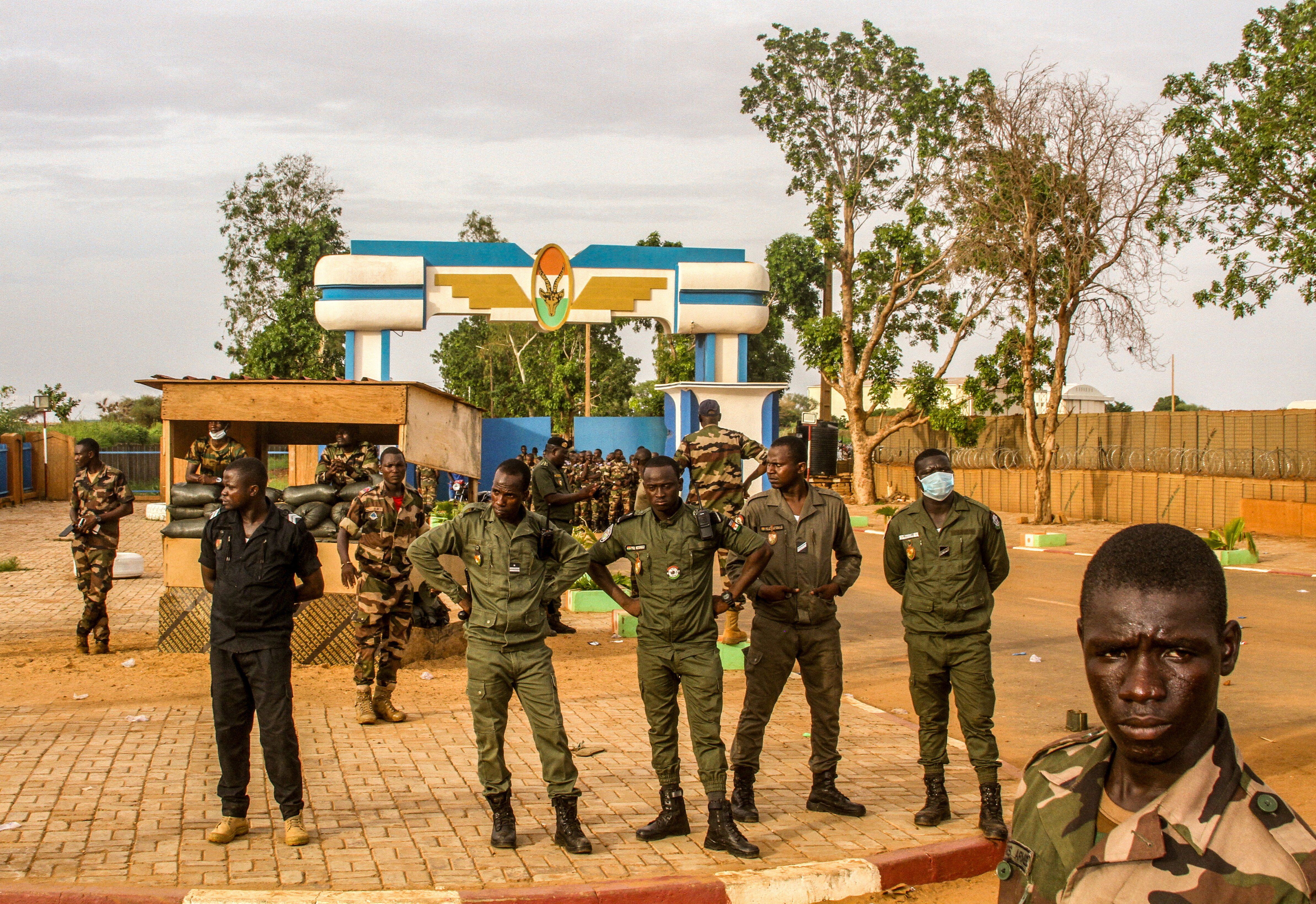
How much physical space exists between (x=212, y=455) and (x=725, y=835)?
24.4 feet

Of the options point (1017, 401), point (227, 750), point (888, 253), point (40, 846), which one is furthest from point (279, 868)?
point (888, 253)

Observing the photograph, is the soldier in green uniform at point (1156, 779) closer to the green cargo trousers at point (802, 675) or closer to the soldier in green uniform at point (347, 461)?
the green cargo trousers at point (802, 675)

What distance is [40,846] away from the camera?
5.24 meters

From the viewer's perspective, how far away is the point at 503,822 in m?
5.43

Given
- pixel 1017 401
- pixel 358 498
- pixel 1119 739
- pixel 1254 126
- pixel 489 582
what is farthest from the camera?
pixel 1017 401

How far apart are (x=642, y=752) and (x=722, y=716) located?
0.95 m

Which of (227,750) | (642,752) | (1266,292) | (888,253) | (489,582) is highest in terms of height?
(888,253)

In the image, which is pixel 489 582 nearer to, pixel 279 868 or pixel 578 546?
pixel 578 546

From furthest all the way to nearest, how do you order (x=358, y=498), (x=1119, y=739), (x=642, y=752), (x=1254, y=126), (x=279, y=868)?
1. (x=1254, y=126)
2. (x=358, y=498)
3. (x=642, y=752)
4. (x=279, y=868)
5. (x=1119, y=739)

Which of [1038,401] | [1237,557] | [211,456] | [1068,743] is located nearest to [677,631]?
[1068,743]

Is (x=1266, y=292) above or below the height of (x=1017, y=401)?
above

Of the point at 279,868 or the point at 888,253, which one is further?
the point at 888,253

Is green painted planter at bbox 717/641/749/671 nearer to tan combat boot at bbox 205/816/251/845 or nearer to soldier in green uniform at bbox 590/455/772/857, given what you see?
soldier in green uniform at bbox 590/455/772/857

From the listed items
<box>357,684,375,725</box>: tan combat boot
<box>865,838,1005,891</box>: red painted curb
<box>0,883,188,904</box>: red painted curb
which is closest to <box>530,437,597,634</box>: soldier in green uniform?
<box>357,684,375,725</box>: tan combat boot
